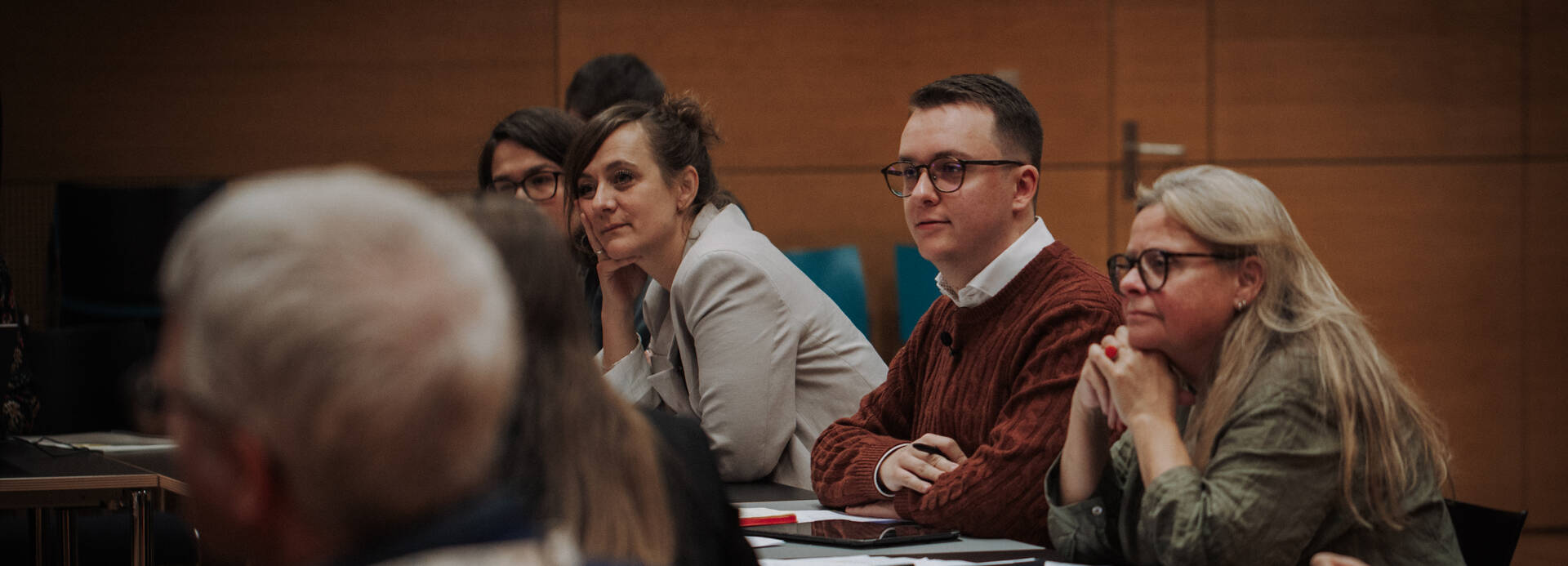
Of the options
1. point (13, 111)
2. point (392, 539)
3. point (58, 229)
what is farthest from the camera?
point (13, 111)

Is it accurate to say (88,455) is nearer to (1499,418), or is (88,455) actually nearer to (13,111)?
(13,111)

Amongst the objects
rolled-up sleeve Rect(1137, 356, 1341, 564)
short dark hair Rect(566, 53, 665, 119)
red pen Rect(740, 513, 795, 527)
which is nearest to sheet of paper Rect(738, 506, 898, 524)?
red pen Rect(740, 513, 795, 527)

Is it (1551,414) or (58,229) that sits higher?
(58,229)

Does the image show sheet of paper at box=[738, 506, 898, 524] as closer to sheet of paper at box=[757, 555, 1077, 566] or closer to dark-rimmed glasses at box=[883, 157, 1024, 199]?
sheet of paper at box=[757, 555, 1077, 566]

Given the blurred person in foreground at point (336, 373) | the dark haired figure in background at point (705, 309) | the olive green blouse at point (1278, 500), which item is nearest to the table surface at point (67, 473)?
the dark haired figure in background at point (705, 309)

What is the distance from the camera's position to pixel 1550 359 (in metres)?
5.41

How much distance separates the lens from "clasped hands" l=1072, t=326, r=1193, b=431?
1.82m

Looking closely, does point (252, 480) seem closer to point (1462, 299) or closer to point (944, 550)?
point (944, 550)

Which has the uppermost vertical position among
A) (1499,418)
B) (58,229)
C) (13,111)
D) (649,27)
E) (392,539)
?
(649,27)

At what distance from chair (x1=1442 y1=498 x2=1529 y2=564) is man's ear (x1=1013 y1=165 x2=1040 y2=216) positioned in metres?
0.84

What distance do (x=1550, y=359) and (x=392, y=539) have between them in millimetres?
5707

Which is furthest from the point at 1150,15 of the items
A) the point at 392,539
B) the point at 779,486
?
the point at 392,539

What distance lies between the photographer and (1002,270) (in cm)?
232

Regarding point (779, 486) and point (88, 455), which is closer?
point (779, 486)
